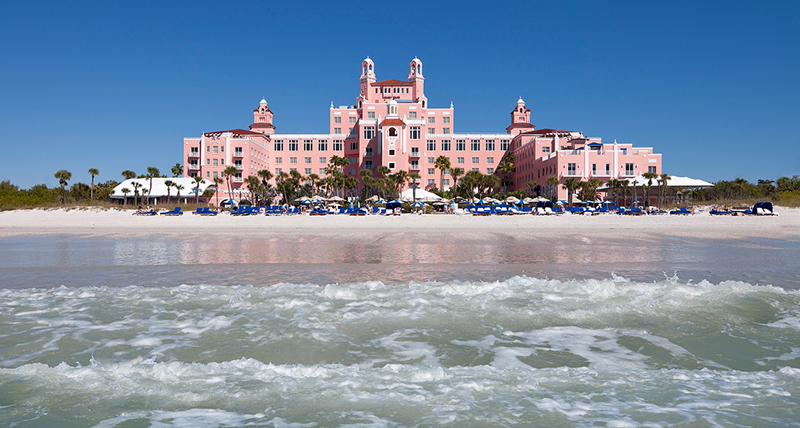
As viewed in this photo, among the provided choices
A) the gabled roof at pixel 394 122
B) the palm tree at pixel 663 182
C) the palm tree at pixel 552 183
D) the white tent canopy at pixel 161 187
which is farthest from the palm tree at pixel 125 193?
the palm tree at pixel 663 182

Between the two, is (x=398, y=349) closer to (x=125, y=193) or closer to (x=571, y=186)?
(x=571, y=186)

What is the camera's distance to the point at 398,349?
4.73 metres

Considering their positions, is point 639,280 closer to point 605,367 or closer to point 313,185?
point 605,367

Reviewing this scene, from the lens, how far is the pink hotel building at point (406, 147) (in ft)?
188

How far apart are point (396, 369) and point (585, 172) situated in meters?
58.3

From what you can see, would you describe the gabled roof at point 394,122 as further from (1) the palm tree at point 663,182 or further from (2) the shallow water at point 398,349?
(2) the shallow water at point 398,349

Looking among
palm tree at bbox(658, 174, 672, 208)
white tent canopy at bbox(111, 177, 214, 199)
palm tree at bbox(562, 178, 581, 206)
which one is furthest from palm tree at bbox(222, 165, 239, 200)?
palm tree at bbox(658, 174, 672, 208)

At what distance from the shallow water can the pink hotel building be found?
2088 inches

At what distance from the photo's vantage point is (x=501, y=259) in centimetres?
1179

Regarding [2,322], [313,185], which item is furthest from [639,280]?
[313,185]

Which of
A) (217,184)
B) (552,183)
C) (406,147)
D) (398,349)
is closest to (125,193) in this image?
(217,184)

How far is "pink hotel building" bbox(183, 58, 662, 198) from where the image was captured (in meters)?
57.2

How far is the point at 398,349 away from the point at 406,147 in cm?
6368

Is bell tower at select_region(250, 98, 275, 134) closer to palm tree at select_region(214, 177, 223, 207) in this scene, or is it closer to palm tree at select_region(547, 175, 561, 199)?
palm tree at select_region(214, 177, 223, 207)
